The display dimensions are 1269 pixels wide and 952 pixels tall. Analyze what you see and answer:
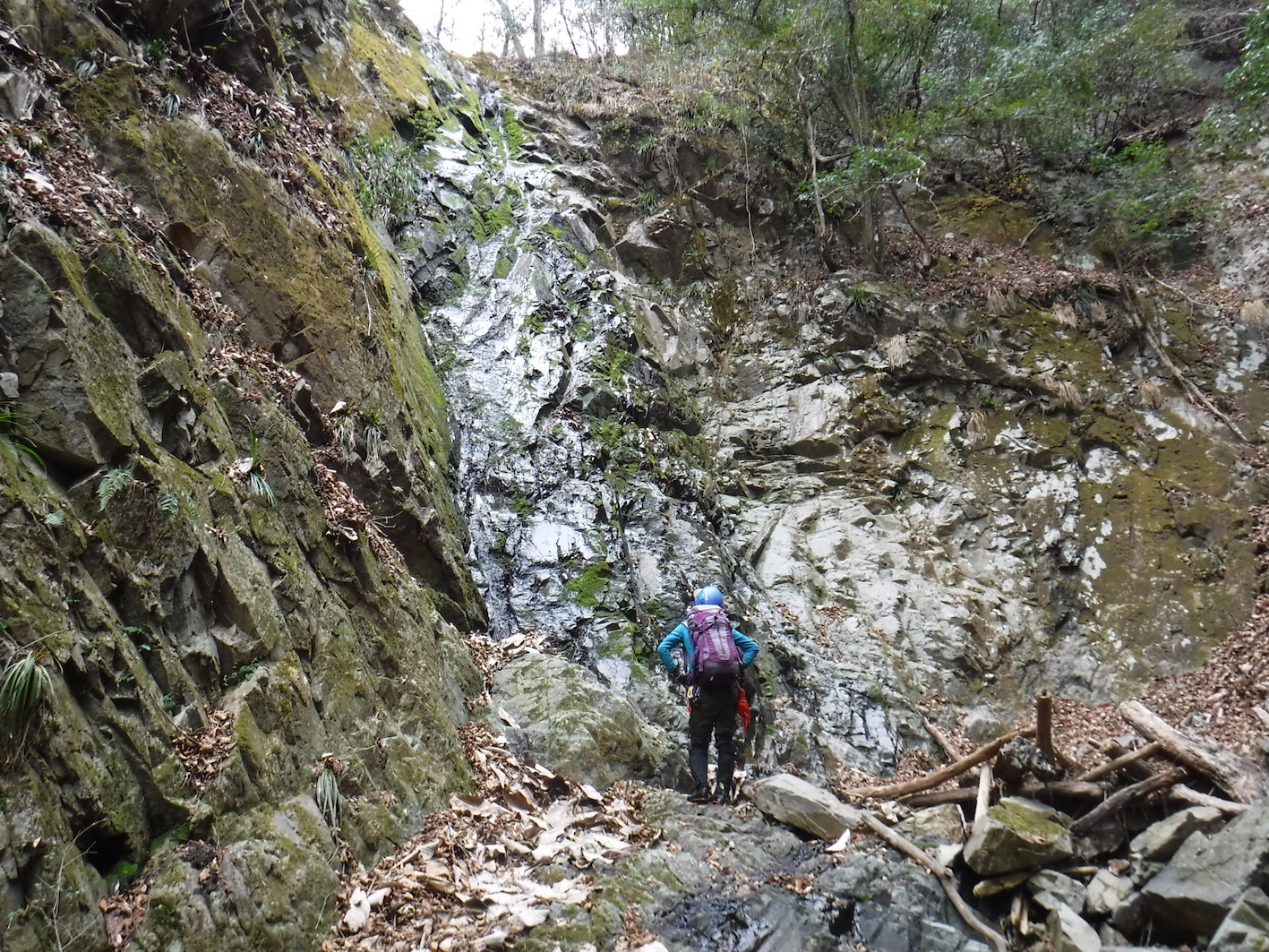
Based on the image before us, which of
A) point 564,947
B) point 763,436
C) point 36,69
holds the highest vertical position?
point 36,69

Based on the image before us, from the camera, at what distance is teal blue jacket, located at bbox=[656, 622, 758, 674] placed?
609cm

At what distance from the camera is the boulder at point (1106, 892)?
471 cm

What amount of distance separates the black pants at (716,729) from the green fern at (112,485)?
4.56 meters

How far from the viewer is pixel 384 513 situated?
6.96 meters

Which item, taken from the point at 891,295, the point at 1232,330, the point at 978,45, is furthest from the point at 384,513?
the point at 978,45

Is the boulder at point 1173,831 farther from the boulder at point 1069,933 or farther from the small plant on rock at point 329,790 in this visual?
the small plant on rock at point 329,790

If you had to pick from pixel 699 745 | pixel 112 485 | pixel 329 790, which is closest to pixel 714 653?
pixel 699 745

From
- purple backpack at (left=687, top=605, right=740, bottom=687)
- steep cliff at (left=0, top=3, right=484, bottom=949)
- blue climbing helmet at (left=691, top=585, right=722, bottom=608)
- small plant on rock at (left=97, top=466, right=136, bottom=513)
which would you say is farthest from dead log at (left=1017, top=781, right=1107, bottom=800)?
small plant on rock at (left=97, top=466, right=136, bottom=513)

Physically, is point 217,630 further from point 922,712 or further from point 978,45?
point 978,45

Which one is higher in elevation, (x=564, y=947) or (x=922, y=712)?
(x=564, y=947)

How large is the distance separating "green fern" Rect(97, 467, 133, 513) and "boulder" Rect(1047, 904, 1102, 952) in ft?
21.1

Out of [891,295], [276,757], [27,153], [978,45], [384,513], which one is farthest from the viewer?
[978,45]

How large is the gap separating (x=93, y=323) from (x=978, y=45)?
21248mm

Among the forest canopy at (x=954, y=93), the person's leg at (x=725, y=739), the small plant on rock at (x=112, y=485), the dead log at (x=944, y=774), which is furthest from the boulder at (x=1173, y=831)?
the forest canopy at (x=954, y=93)
